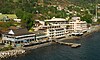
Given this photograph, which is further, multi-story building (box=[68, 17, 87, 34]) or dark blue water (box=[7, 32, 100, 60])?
multi-story building (box=[68, 17, 87, 34])

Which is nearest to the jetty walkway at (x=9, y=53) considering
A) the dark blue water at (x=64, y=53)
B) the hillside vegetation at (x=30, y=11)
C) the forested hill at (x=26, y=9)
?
the dark blue water at (x=64, y=53)

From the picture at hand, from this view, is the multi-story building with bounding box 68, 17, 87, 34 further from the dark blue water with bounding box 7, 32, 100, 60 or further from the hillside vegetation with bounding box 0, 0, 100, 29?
the dark blue water with bounding box 7, 32, 100, 60

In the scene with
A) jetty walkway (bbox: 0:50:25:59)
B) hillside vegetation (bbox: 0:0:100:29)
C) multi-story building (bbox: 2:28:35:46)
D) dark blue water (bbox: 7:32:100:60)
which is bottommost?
dark blue water (bbox: 7:32:100:60)

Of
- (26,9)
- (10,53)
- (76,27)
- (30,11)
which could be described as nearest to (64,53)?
(10,53)

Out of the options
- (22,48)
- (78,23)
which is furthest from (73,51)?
(78,23)

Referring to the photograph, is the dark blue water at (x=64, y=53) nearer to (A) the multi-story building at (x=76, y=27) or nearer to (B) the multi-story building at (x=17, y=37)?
(B) the multi-story building at (x=17, y=37)

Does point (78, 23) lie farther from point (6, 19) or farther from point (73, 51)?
point (73, 51)

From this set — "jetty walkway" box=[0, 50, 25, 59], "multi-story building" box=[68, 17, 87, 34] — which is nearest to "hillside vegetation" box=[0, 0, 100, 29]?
"multi-story building" box=[68, 17, 87, 34]

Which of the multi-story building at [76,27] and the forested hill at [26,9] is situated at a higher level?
the forested hill at [26,9]

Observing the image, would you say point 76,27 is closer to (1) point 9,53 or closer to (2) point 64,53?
(2) point 64,53

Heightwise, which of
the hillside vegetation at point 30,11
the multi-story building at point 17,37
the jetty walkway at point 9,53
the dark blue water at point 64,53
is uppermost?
the hillside vegetation at point 30,11

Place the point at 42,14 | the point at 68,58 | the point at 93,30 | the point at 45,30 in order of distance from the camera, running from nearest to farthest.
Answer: the point at 68,58 < the point at 45,30 < the point at 93,30 < the point at 42,14
